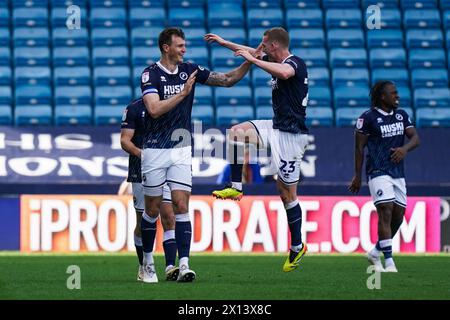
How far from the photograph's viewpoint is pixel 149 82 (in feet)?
38.3

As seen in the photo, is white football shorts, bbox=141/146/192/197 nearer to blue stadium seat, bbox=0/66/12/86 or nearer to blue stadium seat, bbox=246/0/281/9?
blue stadium seat, bbox=0/66/12/86

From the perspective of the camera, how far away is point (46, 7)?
2331cm

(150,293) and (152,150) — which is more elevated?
(152,150)

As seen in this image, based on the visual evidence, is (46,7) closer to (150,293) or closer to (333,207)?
(333,207)

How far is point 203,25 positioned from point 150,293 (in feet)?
43.4

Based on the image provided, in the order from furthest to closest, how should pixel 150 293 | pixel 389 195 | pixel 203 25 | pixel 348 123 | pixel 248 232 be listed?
pixel 203 25
pixel 348 123
pixel 248 232
pixel 389 195
pixel 150 293

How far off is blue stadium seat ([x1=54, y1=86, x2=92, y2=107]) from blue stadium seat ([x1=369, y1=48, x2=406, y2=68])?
5.34 m

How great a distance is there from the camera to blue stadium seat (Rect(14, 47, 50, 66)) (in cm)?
2209

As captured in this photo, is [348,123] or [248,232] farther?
[348,123]

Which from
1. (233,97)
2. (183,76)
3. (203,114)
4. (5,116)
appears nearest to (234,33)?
(233,97)

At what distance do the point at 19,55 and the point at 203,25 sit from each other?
11.5ft

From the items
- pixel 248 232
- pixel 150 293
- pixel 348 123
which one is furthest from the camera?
pixel 348 123

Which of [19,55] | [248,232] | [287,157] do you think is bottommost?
[248,232]

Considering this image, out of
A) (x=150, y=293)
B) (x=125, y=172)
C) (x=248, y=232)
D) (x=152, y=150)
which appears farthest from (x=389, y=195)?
(x=125, y=172)
